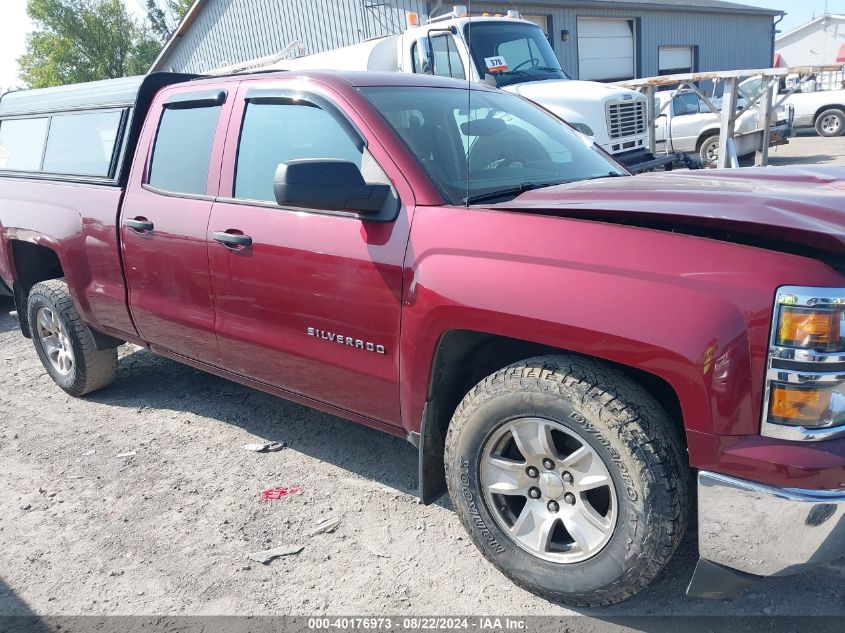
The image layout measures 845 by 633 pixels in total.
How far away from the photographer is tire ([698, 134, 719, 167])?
14633 millimetres

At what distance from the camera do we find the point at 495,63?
8930mm

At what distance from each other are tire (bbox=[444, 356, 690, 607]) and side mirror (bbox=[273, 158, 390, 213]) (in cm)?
83

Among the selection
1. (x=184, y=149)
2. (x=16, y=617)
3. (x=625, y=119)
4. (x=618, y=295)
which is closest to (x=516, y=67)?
(x=625, y=119)

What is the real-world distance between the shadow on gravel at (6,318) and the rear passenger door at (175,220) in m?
3.90

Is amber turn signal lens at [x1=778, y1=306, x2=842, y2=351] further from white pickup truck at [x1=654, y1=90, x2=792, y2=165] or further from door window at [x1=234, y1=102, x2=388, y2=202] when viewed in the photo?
white pickup truck at [x1=654, y1=90, x2=792, y2=165]

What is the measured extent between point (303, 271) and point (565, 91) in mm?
6874

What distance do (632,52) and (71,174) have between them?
20.7 metres

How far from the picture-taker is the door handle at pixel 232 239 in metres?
3.18

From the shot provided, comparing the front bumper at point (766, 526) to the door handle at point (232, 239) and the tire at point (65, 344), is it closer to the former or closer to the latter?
the door handle at point (232, 239)

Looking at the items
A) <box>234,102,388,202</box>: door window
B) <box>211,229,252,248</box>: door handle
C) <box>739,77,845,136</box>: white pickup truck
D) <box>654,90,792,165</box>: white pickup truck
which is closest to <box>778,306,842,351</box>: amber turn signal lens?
<box>234,102,388,202</box>: door window

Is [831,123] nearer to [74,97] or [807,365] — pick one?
[74,97]

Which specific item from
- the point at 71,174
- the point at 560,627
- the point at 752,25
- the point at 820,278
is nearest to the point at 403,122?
the point at 820,278

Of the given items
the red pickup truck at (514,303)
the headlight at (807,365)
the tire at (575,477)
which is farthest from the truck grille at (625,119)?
the headlight at (807,365)

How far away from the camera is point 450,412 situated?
9.11 feet
